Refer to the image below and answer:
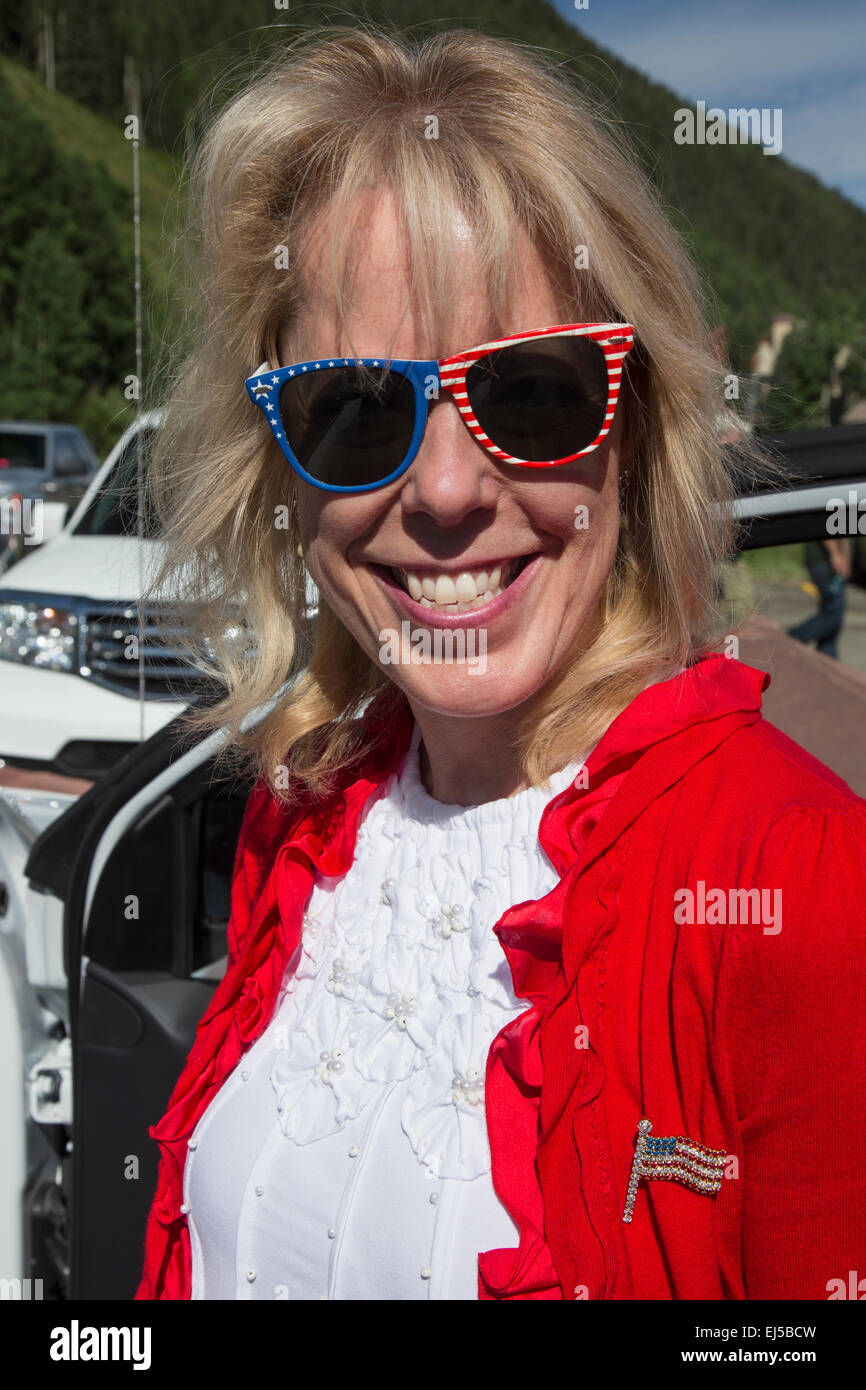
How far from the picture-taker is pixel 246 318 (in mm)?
1597

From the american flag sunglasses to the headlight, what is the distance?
4.13m

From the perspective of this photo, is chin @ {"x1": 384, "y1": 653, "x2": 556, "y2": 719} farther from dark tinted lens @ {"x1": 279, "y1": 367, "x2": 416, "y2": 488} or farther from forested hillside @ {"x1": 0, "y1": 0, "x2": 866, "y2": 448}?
forested hillside @ {"x1": 0, "y1": 0, "x2": 866, "y2": 448}

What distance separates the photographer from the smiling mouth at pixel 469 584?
1479 millimetres

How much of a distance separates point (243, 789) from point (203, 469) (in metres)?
0.62

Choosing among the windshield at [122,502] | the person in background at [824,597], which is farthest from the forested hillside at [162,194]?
the person in background at [824,597]

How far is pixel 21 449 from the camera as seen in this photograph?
20.5 m

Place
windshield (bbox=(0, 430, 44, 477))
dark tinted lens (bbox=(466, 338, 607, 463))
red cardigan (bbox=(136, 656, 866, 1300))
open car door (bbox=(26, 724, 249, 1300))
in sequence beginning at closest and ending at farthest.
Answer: red cardigan (bbox=(136, 656, 866, 1300))
dark tinted lens (bbox=(466, 338, 607, 463))
open car door (bbox=(26, 724, 249, 1300))
windshield (bbox=(0, 430, 44, 477))

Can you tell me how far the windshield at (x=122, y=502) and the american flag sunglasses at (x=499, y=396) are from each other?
1.44 ft

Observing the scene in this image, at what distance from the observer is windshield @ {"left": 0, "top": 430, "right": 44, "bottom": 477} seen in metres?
20.3

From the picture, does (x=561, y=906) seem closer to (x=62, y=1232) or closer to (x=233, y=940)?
(x=233, y=940)

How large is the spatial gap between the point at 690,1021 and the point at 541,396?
2.23ft

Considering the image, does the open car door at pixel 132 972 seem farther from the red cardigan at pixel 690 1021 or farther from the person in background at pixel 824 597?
the person in background at pixel 824 597

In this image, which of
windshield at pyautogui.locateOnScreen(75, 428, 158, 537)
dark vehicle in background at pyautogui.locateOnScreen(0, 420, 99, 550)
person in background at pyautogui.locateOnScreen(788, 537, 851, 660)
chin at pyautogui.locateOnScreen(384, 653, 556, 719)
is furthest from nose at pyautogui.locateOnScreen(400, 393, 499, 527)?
dark vehicle in background at pyautogui.locateOnScreen(0, 420, 99, 550)

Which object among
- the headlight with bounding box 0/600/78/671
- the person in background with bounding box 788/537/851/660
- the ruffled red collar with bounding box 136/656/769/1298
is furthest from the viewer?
the person in background with bounding box 788/537/851/660
